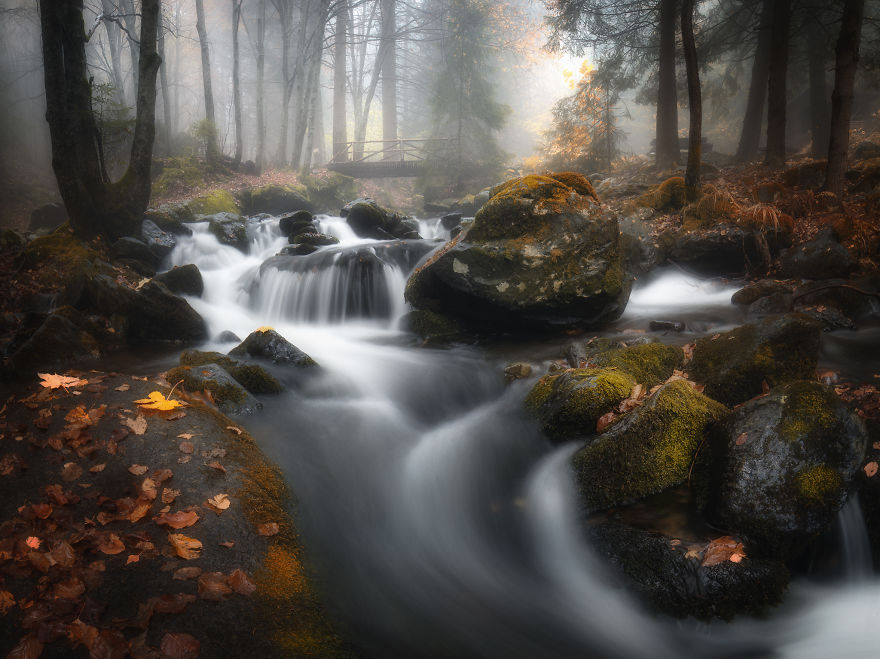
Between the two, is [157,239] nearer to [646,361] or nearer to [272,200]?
[272,200]

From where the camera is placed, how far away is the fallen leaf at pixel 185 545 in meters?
2.58

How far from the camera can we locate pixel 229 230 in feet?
45.1

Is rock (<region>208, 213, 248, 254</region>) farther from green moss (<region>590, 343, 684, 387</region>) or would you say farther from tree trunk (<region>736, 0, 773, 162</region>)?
tree trunk (<region>736, 0, 773, 162</region>)

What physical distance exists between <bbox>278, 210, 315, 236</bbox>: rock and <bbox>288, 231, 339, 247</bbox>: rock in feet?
2.50

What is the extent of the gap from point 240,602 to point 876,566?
12.9 ft

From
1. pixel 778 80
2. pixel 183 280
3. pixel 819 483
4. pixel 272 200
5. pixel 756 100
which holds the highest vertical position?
pixel 756 100

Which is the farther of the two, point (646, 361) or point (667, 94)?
point (667, 94)

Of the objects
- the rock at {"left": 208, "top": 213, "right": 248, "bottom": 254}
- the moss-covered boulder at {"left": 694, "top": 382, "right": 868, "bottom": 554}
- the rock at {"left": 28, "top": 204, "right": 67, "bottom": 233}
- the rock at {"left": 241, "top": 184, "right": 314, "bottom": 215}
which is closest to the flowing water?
the moss-covered boulder at {"left": 694, "top": 382, "right": 868, "bottom": 554}

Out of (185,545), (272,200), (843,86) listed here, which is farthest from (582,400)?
(272,200)

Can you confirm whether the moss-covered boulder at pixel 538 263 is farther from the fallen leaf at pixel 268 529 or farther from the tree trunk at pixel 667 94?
the tree trunk at pixel 667 94

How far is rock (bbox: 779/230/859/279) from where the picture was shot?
7.41 meters

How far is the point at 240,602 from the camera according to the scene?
93.9 inches

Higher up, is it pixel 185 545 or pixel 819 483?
pixel 819 483

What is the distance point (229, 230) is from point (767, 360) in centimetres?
1362
